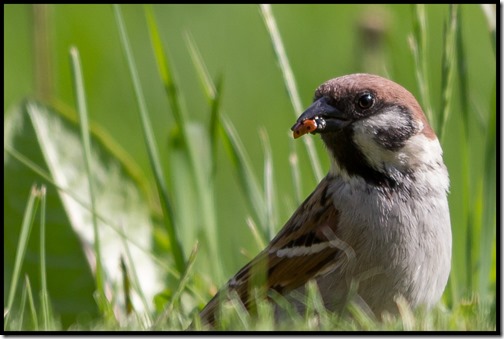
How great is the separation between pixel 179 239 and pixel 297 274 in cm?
55

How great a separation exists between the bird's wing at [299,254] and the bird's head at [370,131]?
0.55 feet

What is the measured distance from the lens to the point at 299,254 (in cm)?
362

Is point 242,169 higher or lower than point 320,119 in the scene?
lower

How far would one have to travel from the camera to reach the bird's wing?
3.55 metres

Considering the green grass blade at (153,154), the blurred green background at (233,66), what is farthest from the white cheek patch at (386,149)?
the blurred green background at (233,66)

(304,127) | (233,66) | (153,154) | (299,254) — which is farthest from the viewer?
(233,66)

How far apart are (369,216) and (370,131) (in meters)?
0.28

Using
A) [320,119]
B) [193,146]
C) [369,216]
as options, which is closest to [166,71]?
[193,146]

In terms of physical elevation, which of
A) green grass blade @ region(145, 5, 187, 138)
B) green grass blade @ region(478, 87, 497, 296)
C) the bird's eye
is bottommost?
green grass blade @ region(478, 87, 497, 296)

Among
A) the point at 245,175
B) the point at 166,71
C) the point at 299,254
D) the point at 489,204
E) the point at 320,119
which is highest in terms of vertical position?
the point at 166,71

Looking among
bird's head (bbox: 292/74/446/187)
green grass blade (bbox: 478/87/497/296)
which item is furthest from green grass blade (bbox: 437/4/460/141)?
bird's head (bbox: 292/74/446/187)

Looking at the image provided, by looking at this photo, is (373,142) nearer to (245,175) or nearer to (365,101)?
(365,101)

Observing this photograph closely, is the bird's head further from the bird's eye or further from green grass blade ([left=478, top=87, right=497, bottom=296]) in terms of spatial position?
green grass blade ([left=478, top=87, right=497, bottom=296])

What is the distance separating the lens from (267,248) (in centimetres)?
370
